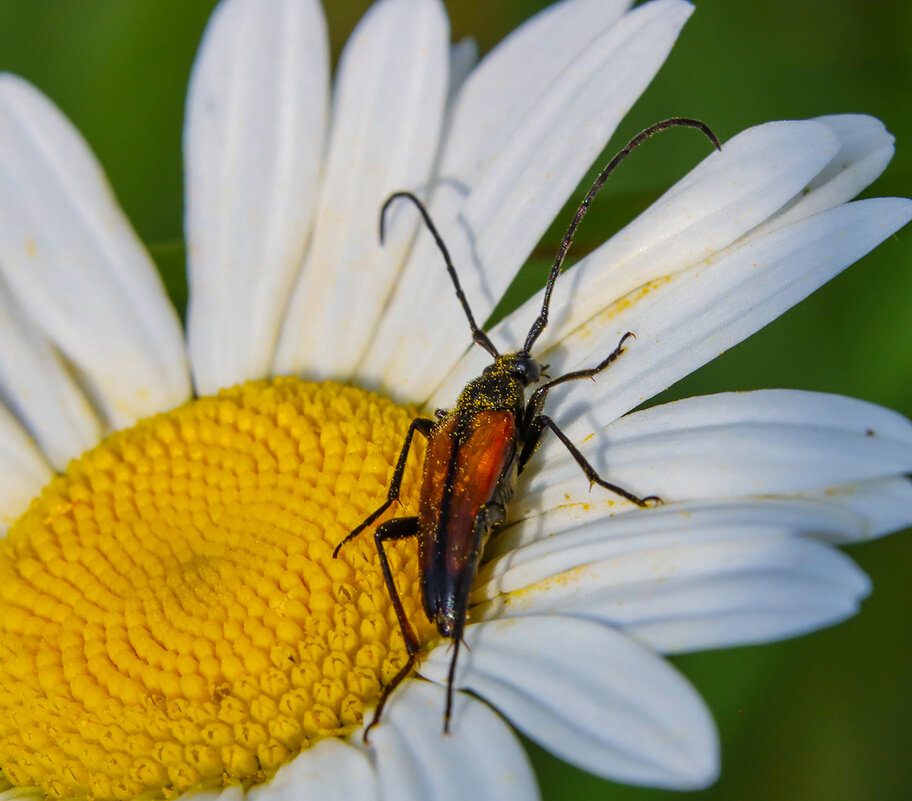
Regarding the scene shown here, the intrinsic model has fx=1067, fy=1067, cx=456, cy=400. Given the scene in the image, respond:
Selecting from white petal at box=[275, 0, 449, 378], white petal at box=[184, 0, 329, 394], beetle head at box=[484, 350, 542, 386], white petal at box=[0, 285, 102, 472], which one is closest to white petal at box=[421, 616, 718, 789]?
beetle head at box=[484, 350, 542, 386]

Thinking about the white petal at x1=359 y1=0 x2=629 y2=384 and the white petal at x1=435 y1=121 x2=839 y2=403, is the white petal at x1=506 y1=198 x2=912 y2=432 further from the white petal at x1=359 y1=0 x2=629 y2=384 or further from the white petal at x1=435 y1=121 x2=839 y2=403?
the white petal at x1=359 y1=0 x2=629 y2=384

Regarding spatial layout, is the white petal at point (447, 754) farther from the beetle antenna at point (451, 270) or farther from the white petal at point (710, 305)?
the beetle antenna at point (451, 270)


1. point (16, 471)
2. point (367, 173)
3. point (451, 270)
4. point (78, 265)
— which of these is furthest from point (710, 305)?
point (16, 471)

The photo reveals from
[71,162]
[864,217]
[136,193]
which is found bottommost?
[864,217]

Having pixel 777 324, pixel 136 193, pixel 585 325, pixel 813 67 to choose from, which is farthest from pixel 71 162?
pixel 813 67

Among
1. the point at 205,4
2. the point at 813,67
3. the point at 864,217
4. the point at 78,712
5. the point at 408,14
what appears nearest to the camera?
the point at 864,217

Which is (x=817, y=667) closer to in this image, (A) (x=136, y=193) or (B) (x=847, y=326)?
(B) (x=847, y=326)
